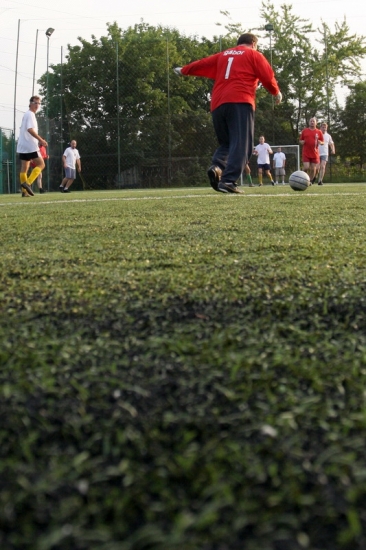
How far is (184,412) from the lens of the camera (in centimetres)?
96

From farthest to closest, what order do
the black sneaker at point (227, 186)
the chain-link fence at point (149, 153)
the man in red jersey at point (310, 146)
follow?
1. the chain-link fence at point (149, 153)
2. the man in red jersey at point (310, 146)
3. the black sneaker at point (227, 186)

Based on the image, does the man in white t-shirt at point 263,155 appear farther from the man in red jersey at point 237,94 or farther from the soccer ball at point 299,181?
the man in red jersey at point 237,94

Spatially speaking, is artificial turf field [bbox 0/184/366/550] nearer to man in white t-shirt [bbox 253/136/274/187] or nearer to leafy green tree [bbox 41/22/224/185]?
man in white t-shirt [bbox 253/136/274/187]

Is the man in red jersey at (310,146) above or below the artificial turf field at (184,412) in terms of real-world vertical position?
above

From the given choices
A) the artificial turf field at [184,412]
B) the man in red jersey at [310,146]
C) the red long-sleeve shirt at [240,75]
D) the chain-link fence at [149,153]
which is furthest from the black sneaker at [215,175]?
the chain-link fence at [149,153]

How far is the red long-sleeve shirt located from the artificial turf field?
6304mm

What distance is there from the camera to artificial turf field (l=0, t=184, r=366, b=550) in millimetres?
692

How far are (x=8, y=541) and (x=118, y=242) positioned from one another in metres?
2.65

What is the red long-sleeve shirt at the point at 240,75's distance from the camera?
8094 mm

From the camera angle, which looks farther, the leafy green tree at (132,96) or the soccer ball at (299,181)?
the leafy green tree at (132,96)

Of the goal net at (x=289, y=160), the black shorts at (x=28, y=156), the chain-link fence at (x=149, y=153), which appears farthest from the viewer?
the chain-link fence at (x=149, y=153)

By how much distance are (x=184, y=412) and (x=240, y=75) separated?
756cm

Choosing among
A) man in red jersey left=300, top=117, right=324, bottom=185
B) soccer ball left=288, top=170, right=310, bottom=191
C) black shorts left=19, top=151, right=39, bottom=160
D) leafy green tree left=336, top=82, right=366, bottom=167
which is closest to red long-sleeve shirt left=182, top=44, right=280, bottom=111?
soccer ball left=288, top=170, right=310, bottom=191

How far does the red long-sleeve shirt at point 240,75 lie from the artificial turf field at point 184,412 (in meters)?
6.30
